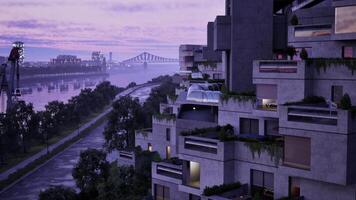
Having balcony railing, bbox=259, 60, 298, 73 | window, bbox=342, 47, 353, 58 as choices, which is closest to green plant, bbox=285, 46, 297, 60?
window, bbox=342, 47, 353, 58

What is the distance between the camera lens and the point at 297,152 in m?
17.5

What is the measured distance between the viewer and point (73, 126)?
301ft

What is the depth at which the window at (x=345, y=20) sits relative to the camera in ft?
65.0

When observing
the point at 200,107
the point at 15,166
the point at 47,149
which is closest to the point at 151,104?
the point at 47,149

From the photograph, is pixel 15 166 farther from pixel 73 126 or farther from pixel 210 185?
pixel 210 185

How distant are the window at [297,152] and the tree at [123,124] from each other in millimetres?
36569

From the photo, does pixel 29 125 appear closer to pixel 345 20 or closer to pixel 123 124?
pixel 123 124

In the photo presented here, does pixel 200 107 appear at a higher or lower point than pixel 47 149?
higher

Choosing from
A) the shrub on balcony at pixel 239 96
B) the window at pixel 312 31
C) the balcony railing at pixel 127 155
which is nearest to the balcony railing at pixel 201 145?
the shrub on balcony at pixel 239 96

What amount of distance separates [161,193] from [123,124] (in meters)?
30.4

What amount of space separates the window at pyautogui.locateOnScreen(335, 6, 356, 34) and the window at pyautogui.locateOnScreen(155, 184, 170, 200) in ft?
39.4

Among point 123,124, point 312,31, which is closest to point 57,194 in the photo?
point 312,31

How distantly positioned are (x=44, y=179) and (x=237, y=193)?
37506mm

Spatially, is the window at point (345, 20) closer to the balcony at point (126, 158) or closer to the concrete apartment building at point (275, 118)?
the concrete apartment building at point (275, 118)
